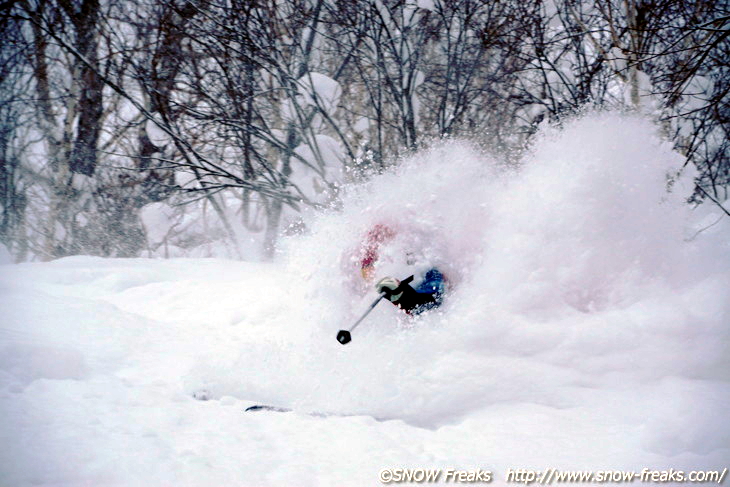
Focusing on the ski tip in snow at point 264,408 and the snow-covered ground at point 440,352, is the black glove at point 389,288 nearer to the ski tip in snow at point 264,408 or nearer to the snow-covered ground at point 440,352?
the snow-covered ground at point 440,352


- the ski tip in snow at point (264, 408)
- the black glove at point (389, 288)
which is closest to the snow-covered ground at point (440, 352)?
the ski tip in snow at point (264, 408)

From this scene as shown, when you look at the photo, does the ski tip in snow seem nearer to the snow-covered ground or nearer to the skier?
the snow-covered ground

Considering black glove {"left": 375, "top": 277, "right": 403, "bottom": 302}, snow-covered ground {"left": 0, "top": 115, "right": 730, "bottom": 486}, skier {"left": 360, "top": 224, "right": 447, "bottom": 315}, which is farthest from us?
skier {"left": 360, "top": 224, "right": 447, "bottom": 315}

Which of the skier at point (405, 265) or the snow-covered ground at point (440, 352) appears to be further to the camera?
the skier at point (405, 265)

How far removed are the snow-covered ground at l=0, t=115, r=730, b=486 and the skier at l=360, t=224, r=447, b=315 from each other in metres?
0.10

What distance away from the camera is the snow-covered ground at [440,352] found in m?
2.01

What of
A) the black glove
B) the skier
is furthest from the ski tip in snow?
the skier

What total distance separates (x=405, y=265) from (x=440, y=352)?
863mm

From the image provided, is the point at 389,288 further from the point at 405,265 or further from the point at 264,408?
the point at 264,408

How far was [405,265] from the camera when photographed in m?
3.83

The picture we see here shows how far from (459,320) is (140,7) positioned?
957cm

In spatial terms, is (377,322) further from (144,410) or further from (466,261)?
(144,410)

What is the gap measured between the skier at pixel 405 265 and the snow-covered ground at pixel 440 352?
4.0 inches

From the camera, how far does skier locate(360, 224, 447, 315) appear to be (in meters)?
3.71
